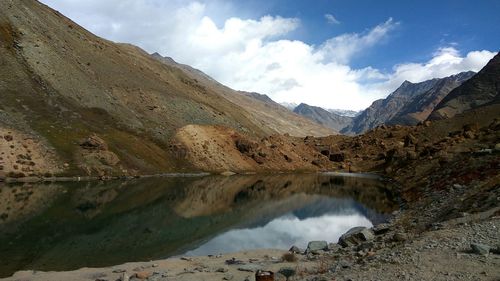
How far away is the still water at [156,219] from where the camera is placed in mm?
36906

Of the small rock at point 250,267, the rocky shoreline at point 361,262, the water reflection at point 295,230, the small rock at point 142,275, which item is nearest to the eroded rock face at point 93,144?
the water reflection at point 295,230

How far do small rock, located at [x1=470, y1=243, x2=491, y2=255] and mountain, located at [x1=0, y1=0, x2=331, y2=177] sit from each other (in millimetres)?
79490

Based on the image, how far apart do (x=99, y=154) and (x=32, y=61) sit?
4051 centimetres

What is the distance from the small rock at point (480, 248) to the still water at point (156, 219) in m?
21.5

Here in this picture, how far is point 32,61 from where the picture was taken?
118 metres

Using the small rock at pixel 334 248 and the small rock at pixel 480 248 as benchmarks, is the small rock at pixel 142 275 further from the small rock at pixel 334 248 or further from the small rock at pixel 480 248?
the small rock at pixel 480 248

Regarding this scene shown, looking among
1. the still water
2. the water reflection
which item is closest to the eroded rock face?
the still water

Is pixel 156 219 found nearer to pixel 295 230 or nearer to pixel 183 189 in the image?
pixel 295 230

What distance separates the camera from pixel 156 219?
5366 cm

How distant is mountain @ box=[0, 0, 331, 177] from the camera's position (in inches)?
3610

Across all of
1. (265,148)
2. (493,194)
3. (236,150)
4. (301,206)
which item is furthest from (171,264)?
(265,148)

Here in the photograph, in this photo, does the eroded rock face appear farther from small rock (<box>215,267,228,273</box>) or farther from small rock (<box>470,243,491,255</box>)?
small rock (<box>470,243,491,255</box>)

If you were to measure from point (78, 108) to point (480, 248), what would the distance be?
110310 mm

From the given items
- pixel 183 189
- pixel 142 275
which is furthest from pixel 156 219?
pixel 183 189
